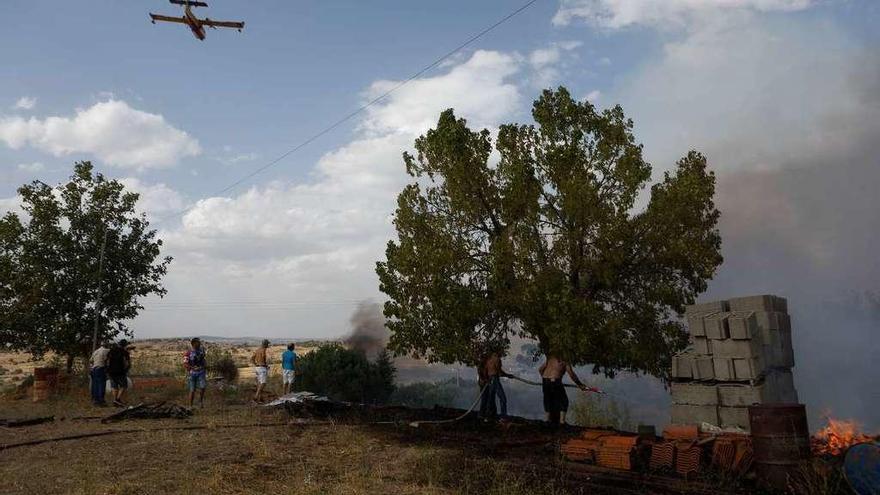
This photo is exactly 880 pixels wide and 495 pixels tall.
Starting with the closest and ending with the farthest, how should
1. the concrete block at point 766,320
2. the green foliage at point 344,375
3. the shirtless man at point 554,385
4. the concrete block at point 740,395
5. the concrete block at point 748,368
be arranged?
the concrete block at point 740,395
the concrete block at point 748,368
the concrete block at point 766,320
the shirtless man at point 554,385
the green foliage at point 344,375

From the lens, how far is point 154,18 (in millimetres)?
16688

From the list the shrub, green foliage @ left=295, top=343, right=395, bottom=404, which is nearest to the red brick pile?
green foliage @ left=295, top=343, right=395, bottom=404

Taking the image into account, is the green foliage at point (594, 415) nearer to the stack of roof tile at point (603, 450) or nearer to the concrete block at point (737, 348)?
the concrete block at point (737, 348)

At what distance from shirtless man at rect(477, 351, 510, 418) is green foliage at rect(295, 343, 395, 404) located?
1626 centimetres

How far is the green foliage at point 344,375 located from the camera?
A: 3241 cm

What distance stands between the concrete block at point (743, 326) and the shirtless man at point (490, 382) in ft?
19.6

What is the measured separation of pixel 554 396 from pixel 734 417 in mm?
A: 4276

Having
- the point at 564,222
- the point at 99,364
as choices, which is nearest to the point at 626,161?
the point at 564,222

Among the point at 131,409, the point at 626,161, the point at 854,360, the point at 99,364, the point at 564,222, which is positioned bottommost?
the point at 854,360

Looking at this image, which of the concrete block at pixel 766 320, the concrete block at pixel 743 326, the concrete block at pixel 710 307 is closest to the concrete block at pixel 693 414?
the concrete block at pixel 743 326

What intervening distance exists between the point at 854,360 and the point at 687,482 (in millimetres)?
132558

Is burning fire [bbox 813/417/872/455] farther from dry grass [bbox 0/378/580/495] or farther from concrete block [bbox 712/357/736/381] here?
dry grass [bbox 0/378/580/495]

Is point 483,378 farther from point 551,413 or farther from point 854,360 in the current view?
point 854,360

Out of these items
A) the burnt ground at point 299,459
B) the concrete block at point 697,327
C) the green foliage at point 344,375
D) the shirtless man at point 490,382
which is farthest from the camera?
the green foliage at point 344,375
